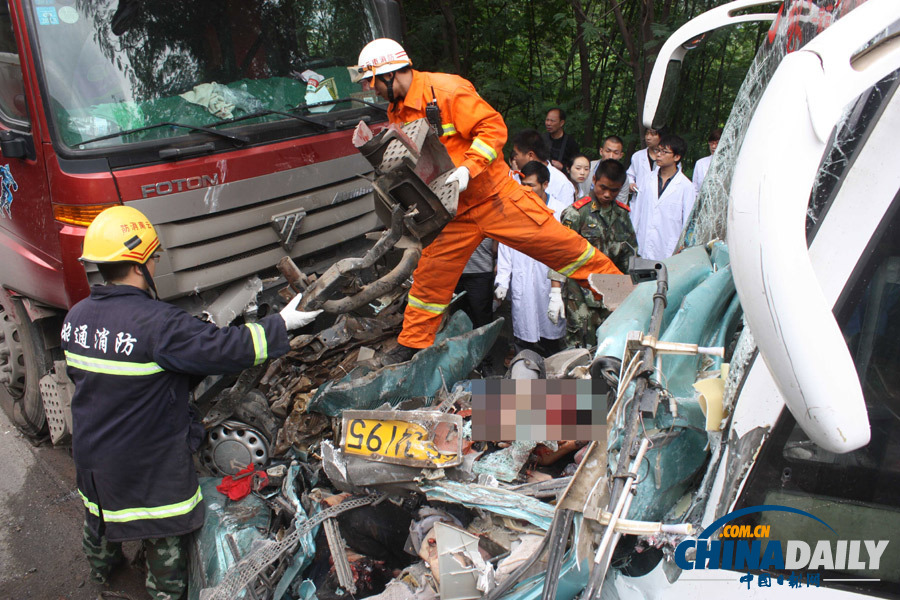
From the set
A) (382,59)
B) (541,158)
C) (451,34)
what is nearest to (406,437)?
(382,59)

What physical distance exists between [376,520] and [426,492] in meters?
0.32

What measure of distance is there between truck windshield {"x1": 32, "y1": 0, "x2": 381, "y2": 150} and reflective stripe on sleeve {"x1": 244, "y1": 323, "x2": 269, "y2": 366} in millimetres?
1434

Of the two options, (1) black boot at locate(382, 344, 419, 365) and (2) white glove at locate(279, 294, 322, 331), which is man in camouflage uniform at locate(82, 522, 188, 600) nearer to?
(2) white glove at locate(279, 294, 322, 331)

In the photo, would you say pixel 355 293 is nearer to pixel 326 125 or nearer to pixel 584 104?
pixel 326 125

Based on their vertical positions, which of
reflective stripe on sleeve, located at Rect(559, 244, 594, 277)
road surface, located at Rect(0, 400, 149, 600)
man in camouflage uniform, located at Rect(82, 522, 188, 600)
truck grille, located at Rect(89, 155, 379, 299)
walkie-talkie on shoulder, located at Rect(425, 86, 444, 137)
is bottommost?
road surface, located at Rect(0, 400, 149, 600)

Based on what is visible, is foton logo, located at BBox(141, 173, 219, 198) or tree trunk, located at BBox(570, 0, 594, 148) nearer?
foton logo, located at BBox(141, 173, 219, 198)

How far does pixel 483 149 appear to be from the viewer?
3.82 metres

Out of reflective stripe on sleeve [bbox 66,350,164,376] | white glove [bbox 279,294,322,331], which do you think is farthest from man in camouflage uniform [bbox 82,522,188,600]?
white glove [bbox 279,294,322,331]

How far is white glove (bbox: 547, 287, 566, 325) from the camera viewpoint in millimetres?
4457

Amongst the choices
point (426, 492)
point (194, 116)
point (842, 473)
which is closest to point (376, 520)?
point (426, 492)

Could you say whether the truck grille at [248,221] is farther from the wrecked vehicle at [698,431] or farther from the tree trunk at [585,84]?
the tree trunk at [585,84]

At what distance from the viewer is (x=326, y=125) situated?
166 inches

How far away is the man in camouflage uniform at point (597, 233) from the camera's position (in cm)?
436

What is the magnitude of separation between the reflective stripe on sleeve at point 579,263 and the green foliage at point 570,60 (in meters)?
3.88
